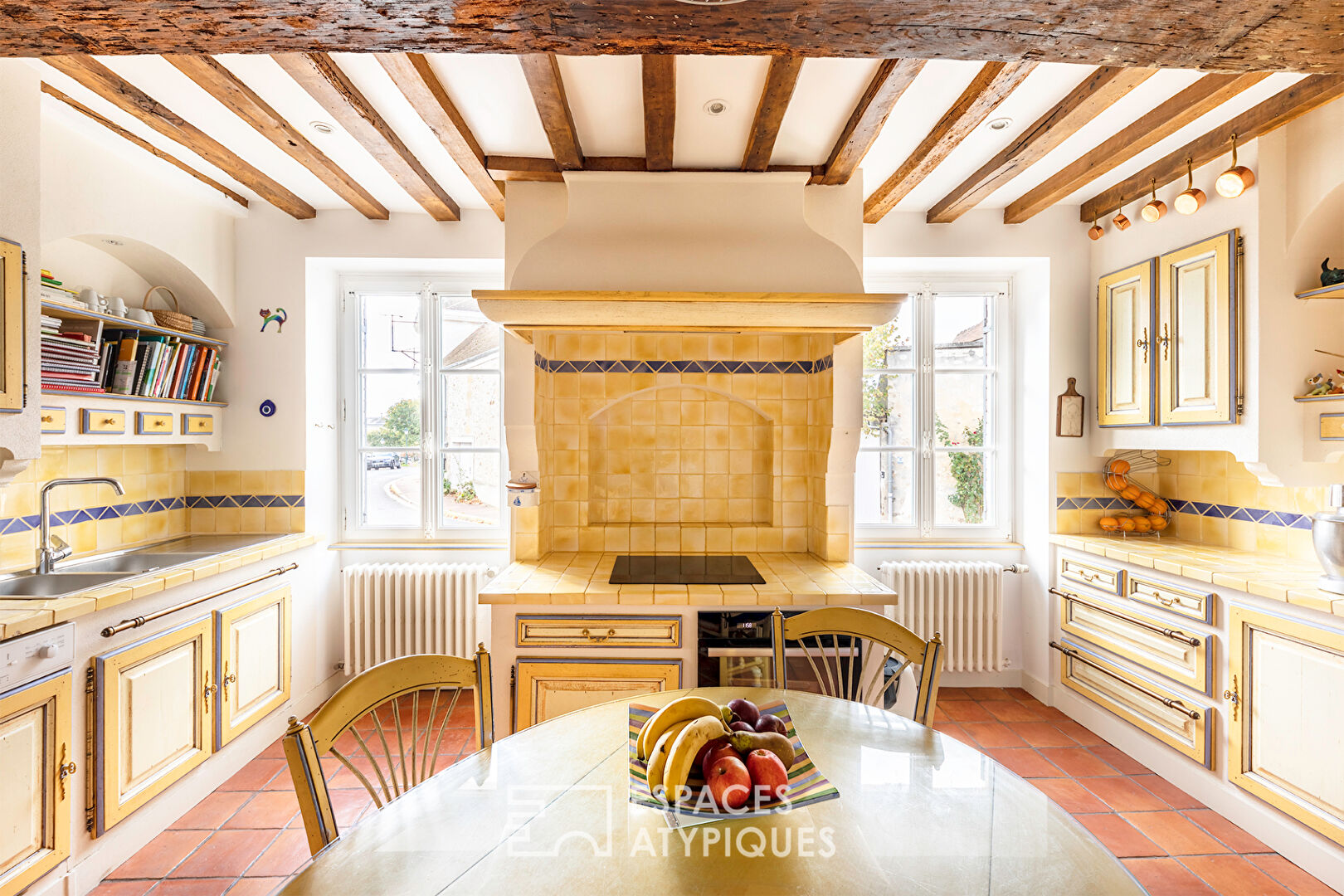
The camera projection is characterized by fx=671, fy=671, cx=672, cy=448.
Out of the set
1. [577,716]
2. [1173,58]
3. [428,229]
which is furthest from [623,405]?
[1173,58]

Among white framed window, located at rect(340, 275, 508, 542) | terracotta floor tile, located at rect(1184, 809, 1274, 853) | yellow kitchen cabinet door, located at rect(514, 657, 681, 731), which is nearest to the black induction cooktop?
yellow kitchen cabinet door, located at rect(514, 657, 681, 731)

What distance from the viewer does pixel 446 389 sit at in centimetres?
373

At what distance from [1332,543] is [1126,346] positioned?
4.11 feet

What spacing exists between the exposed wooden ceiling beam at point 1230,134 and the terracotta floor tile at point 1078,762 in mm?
2443

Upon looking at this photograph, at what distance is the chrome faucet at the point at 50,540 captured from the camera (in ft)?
7.53

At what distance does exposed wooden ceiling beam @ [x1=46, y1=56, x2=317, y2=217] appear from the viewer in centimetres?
199

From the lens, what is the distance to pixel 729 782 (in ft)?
3.50

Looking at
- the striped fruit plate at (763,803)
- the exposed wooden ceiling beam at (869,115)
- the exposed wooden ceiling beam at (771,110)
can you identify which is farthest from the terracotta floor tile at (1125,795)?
the exposed wooden ceiling beam at (771,110)

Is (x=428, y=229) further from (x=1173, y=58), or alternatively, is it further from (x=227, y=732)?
(x=1173, y=58)

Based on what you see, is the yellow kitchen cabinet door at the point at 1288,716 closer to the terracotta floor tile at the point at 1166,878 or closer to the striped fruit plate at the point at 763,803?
the terracotta floor tile at the point at 1166,878

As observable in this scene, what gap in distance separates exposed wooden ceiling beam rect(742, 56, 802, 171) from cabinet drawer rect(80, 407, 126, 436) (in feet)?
8.45

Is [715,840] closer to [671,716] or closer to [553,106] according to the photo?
[671,716]

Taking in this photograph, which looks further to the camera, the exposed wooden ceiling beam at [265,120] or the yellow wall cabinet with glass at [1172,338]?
the yellow wall cabinet with glass at [1172,338]

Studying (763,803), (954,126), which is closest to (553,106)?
(954,126)
